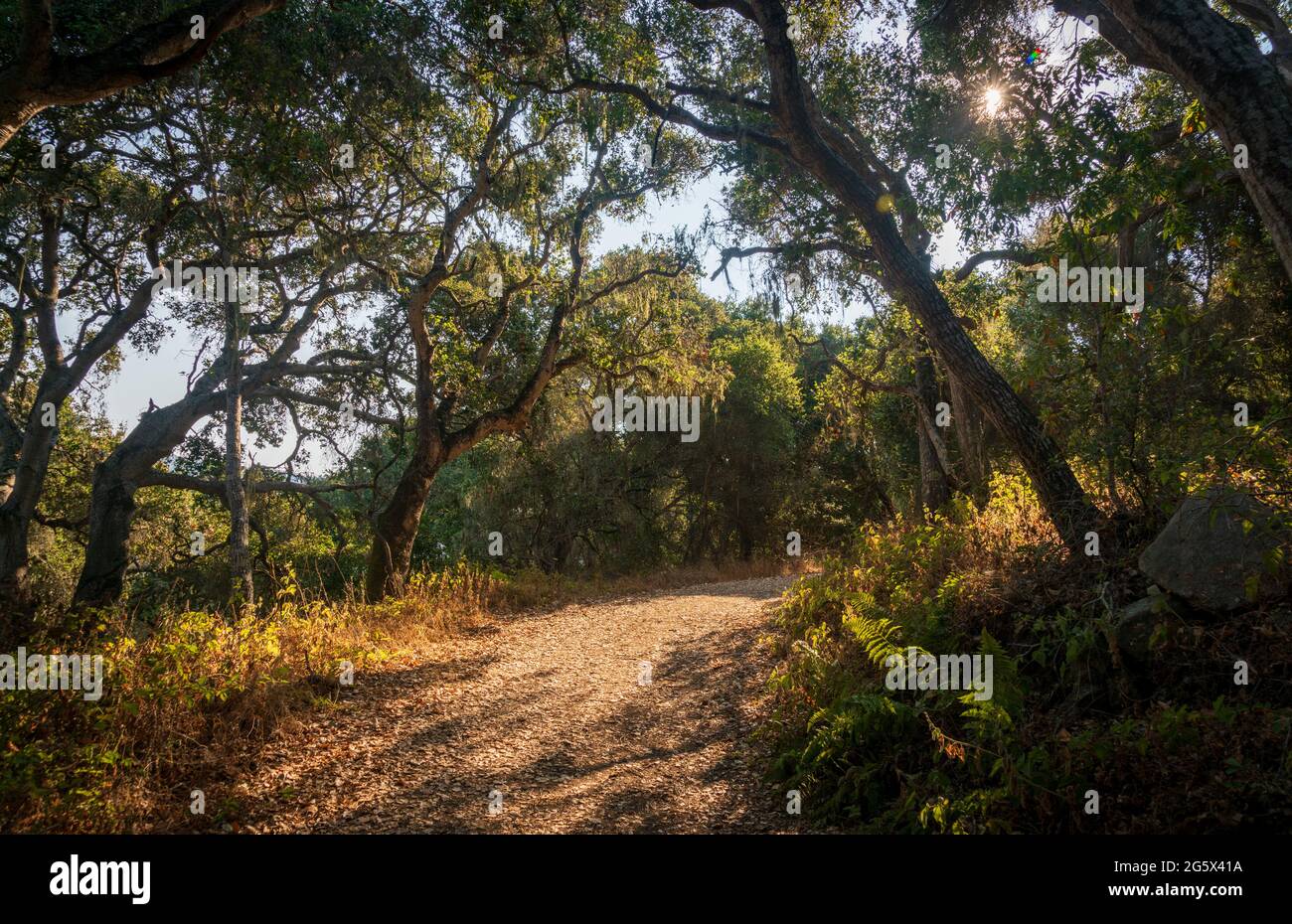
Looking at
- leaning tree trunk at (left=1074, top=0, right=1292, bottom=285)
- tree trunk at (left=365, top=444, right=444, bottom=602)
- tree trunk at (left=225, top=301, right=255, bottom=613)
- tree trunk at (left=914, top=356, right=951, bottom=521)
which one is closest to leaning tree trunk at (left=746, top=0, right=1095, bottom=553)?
leaning tree trunk at (left=1074, top=0, right=1292, bottom=285)

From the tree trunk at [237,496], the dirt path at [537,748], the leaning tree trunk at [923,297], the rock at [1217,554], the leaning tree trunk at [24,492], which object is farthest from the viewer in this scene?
the leaning tree trunk at [24,492]

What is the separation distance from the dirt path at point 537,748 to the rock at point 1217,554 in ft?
10.8

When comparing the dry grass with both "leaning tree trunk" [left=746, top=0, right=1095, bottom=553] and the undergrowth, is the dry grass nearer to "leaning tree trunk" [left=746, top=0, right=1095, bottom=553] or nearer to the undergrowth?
the undergrowth

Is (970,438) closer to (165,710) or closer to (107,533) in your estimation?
(165,710)

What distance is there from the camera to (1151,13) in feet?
16.4

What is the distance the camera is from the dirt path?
4.57 metres

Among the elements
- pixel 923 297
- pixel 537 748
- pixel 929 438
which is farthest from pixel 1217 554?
pixel 929 438

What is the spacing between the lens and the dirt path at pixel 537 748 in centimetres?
457

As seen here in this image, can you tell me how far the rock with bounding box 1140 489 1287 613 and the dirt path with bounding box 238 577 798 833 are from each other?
3.29m

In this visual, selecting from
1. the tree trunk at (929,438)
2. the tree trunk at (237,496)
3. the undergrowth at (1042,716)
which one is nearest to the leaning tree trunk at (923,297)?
the undergrowth at (1042,716)

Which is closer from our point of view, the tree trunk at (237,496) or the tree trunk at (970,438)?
the tree trunk at (237,496)

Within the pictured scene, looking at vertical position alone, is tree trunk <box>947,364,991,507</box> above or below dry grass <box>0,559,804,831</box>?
above

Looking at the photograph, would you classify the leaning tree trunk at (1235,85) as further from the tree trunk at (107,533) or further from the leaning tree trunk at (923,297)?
the tree trunk at (107,533)
